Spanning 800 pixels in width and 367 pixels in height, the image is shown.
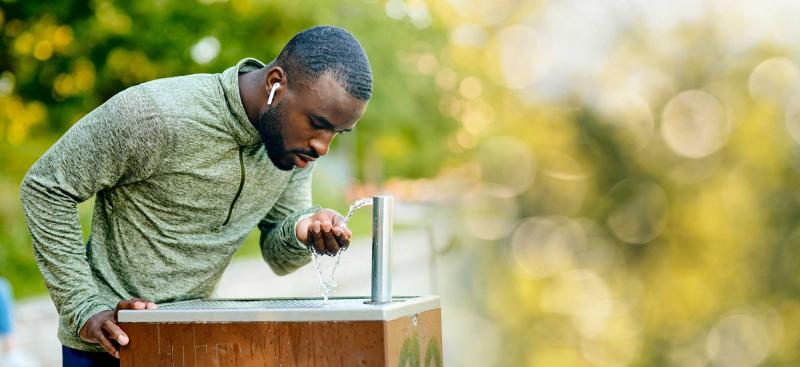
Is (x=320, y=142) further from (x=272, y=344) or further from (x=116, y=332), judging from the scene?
(x=116, y=332)

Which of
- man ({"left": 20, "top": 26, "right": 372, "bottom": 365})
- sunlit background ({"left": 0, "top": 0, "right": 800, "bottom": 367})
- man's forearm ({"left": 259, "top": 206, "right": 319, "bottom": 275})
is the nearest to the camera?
man ({"left": 20, "top": 26, "right": 372, "bottom": 365})

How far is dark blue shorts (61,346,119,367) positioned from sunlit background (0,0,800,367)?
27.3 ft

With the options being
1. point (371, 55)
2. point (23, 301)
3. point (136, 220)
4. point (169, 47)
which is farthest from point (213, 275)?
point (371, 55)

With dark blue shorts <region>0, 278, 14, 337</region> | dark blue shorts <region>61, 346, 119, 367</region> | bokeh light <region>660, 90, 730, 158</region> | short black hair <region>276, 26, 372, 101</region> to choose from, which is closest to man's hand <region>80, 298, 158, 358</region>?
dark blue shorts <region>61, 346, 119, 367</region>

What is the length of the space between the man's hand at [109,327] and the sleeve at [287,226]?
469 millimetres

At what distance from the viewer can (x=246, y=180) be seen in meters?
2.57

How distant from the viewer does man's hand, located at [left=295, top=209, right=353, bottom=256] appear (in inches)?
93.6

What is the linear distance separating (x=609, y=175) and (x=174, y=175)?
31.8 feet

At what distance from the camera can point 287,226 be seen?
2670 mm

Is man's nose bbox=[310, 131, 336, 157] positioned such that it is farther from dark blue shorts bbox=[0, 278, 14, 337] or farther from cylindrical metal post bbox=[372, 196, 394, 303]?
dark blue shorts bbox=[0, 278, 14, 337]

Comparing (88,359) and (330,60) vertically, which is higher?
(330,60)

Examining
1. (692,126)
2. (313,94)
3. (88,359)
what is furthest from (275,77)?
(692,126)

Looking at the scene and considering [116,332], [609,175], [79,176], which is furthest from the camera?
[609,175]

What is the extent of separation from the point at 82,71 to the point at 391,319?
11.2 metres
